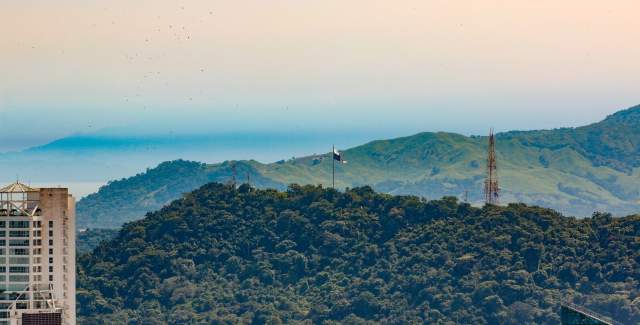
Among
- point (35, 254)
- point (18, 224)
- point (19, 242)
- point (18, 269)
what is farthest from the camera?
point (35, 254)

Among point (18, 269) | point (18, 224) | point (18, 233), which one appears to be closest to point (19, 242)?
point (18, 233)

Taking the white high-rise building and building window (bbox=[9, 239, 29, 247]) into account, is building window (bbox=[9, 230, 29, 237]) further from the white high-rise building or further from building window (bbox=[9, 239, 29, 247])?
building window (bbox=[9, 239, 29, 247])

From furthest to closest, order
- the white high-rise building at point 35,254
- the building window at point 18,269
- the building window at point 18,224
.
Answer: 1. the building window at point 18,224
2. the building window at point 18,269
3. the white high-rise building at point 35,254

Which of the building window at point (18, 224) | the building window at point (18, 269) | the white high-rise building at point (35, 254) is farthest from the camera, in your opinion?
the building window at point (18, 224)

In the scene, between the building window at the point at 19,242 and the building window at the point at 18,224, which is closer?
the building window at the point at 19,242

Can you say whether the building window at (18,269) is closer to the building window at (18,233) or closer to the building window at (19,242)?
the building window at (19,242)

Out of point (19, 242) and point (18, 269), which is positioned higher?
point (19, 242)

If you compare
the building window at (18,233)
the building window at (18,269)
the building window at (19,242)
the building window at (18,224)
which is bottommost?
the building window at (18,269)

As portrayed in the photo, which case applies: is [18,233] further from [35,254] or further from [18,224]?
[35,254]

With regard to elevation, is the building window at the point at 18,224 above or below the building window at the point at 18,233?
above

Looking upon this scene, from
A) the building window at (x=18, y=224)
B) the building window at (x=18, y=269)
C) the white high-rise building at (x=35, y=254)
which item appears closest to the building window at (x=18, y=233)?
the white high-rise building at (x=35, y=254)
